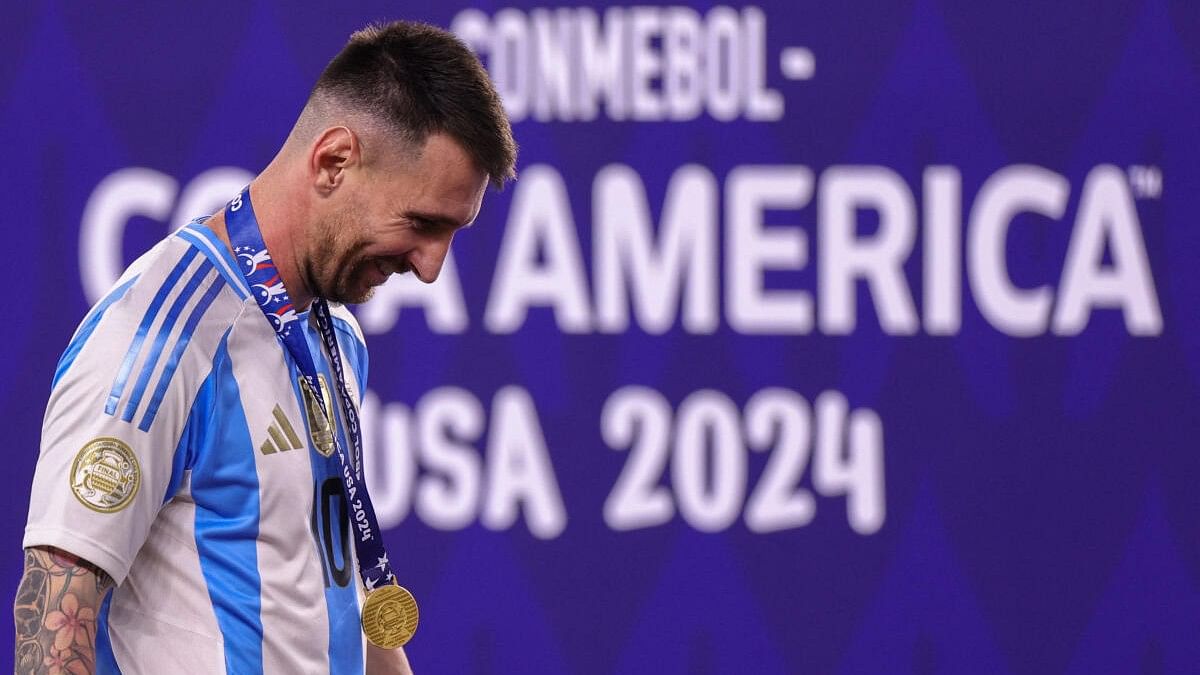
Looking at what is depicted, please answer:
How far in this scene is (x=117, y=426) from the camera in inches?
45.1

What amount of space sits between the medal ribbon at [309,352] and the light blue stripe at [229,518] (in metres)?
0.07

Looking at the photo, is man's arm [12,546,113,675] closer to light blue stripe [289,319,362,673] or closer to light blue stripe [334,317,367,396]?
light blue stripe [289,319,362,673]

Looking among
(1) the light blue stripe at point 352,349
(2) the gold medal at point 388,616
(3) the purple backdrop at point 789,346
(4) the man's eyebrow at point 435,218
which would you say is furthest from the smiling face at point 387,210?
(3) the purple backdrop at point 789,346

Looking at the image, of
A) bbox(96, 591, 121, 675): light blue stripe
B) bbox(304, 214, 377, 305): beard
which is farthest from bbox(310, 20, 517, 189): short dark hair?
bbox(96, 591, 121, 675): light blue stripe

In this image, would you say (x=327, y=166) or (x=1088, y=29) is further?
(x=1088, y=29)

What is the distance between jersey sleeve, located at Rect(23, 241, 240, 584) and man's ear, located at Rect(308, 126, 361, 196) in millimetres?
185

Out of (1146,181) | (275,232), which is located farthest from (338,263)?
(1146,181)

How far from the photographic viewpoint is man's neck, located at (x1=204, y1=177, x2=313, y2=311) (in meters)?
1.32

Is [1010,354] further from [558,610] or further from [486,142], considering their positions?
[486,142]

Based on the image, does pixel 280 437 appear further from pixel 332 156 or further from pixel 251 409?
pixel 332 156

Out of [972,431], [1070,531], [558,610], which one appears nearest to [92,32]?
[558,610]

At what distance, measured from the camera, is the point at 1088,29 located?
2.69m

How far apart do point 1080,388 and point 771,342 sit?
1.98ft

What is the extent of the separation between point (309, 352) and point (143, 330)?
0.67 ft
